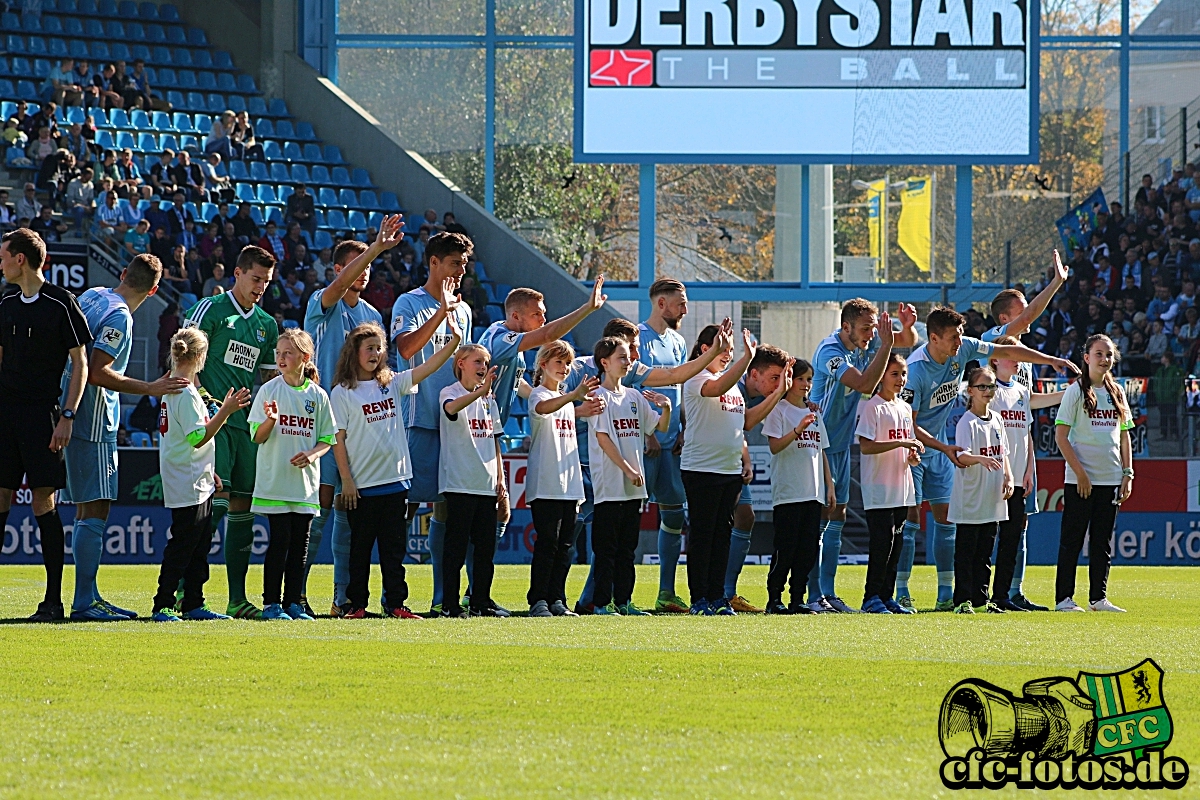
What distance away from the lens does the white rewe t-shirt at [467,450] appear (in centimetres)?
985

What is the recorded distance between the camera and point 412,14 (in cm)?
2845

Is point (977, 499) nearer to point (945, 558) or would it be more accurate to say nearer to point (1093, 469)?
point (945, 558)

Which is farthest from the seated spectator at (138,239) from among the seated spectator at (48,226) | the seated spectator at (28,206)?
the seated spectator at (28,206)

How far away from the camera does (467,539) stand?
9906mm

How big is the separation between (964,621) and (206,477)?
4.28 meters

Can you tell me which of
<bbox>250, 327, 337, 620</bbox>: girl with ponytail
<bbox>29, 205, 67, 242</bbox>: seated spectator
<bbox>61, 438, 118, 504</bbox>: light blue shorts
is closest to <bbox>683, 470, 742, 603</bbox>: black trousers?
<bbox>250, 327, 337, 620</bbox>: girl with ponytail

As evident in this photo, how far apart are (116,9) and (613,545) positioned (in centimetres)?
2196

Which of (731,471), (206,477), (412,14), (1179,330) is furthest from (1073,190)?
(206,477)

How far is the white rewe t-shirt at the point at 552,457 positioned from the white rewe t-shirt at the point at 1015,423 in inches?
118

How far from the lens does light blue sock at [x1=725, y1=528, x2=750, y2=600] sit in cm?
1101

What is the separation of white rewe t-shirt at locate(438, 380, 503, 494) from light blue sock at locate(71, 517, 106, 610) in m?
1.90

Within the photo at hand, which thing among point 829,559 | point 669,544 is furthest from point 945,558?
point 669,544

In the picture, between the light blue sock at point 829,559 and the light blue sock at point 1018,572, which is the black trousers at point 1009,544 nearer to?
the light blue sock at point 1018,572

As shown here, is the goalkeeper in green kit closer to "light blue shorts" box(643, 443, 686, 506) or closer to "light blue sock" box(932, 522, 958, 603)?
"light blue shorts" box(643, 443, 686, 506)
